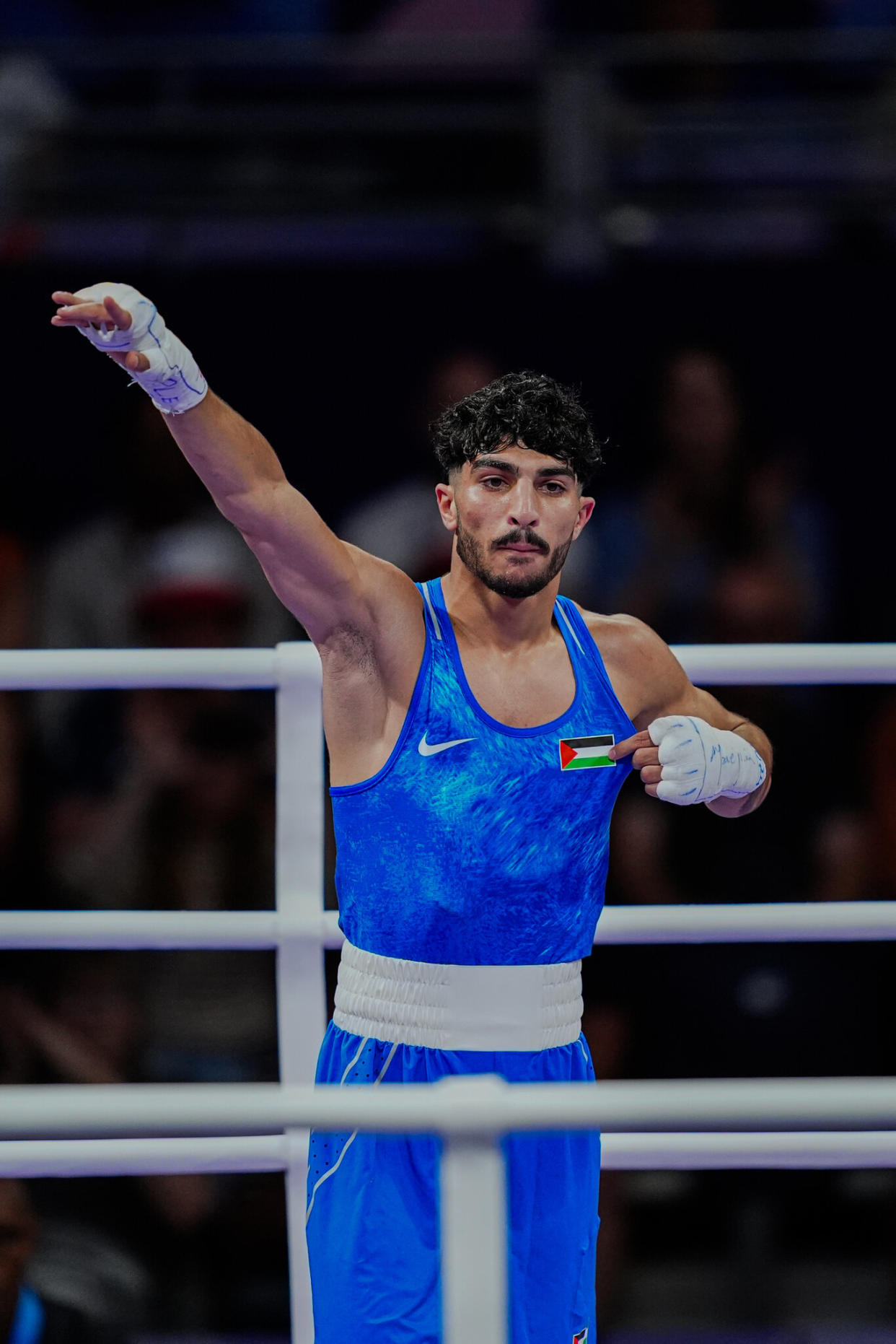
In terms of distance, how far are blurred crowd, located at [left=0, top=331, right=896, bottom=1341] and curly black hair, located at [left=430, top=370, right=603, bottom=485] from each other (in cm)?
133

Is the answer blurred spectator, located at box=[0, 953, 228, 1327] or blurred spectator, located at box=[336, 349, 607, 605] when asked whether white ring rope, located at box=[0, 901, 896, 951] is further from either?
blurred spectator, located at box=[336, 349, 607, 605]

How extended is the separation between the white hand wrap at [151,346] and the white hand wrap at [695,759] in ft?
2.34

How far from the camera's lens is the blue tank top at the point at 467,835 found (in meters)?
1.85

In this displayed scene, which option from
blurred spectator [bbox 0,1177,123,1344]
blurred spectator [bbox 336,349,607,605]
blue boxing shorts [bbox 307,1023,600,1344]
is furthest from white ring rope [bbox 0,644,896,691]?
blurred spectator [bbox 336,349,607,605]

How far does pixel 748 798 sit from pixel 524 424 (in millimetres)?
609

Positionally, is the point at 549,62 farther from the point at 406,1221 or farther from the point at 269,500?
the point at 406,1221

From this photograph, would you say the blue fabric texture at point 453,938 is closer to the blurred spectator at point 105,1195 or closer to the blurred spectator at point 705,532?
the blurred spectator at point 105,1195

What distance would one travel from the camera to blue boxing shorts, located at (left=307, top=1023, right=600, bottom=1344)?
1777 mm

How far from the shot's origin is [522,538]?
1.91m

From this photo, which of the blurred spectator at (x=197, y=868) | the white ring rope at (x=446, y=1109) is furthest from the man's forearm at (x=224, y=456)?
the blurred spectator at (x=197, y=868)

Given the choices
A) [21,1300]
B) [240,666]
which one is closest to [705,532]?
[240,666]

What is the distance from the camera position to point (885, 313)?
4078 millimetres

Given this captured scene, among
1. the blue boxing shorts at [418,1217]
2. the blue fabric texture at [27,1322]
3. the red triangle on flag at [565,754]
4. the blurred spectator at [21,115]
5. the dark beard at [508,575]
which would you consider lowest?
the blue fabric texture at [27,1322]

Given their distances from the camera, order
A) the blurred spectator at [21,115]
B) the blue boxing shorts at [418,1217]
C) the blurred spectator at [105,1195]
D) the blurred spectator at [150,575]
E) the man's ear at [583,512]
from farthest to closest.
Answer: the blurred spectator at [21,115], the blurred spectator at [150,575], the blurred spectator at [105,1195], the man's ear at [583,512], the blue boxing shorts at [418,1217]
